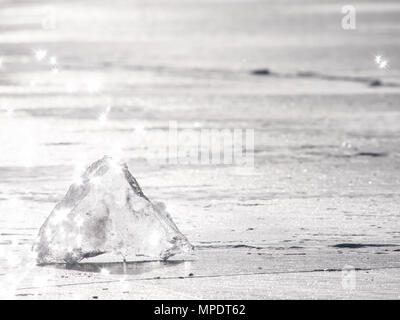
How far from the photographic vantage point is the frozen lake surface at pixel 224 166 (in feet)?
27.0

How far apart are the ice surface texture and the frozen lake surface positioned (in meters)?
0.15

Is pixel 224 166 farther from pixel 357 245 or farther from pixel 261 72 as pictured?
pixel 261 72

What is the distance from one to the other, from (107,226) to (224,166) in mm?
4575

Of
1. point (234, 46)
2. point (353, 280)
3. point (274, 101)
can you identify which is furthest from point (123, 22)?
point (353, 280)

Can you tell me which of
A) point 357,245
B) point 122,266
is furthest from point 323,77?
point 122,266

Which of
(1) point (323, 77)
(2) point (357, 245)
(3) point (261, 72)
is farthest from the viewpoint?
(3) point (261, 72)

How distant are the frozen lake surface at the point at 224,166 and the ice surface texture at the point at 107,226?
6.0 inches

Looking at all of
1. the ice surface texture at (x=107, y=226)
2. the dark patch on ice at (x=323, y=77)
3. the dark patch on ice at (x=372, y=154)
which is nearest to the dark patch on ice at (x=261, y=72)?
the dark patch on ice at (x=323, y=77)

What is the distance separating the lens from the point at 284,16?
40.9m

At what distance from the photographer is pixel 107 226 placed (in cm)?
870
